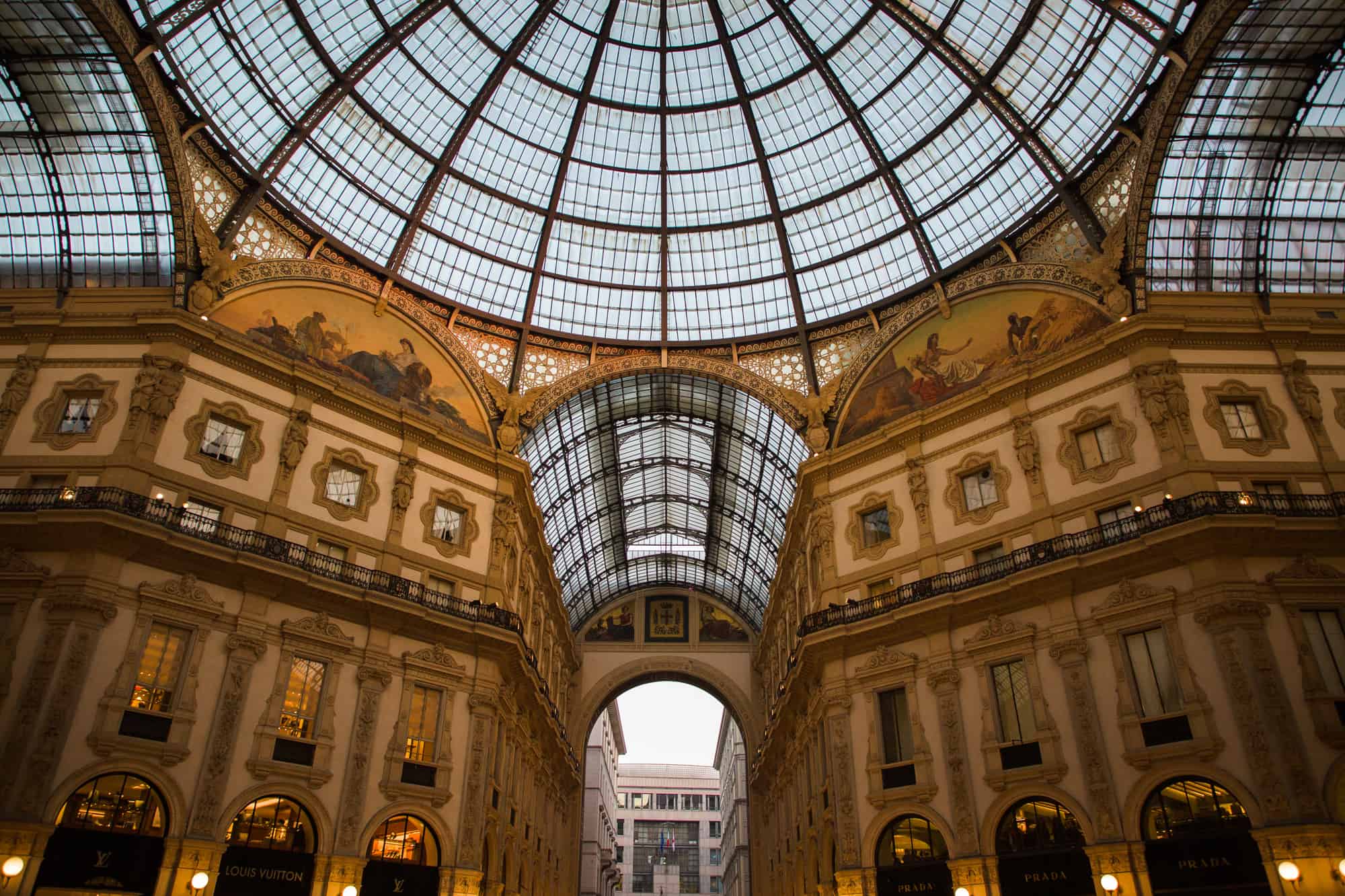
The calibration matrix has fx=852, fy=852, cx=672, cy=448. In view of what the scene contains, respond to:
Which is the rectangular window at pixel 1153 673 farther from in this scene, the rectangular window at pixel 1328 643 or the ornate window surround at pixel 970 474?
the ornate window surround at pixel 970 474

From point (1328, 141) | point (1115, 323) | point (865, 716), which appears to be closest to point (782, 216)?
point (1115, 323)

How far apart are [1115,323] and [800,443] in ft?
62.3

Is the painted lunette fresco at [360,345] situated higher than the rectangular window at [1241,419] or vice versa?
the painted lunette fresco at [360,345]

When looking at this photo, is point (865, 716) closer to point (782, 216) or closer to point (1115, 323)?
point (1115, 323)

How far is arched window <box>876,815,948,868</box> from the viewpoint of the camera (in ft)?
88.1

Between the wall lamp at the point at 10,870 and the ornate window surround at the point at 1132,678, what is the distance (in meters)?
28.4

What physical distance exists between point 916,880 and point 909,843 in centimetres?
115

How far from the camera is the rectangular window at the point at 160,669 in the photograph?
24062mm

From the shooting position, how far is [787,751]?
44531 millimetres

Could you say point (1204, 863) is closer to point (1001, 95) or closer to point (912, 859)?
point (912, 859)

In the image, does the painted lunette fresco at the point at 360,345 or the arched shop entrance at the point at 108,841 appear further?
the painted lunette fresco at the point at 360,345

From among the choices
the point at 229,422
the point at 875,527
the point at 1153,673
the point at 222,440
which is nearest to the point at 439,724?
the point at 222,440

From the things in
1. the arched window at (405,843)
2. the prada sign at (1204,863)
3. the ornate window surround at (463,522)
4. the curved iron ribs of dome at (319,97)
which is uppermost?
the curved iron ribs of dome at (319,97)

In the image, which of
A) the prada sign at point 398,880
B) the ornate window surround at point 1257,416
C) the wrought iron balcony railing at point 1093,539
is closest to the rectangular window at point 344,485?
the prada sign at point 398,880
